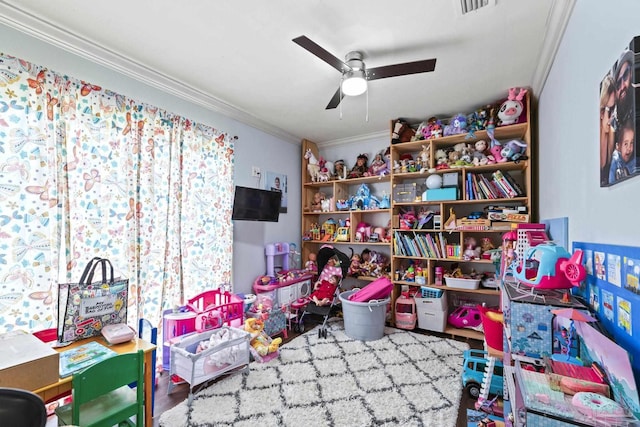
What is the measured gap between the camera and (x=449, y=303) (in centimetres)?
353

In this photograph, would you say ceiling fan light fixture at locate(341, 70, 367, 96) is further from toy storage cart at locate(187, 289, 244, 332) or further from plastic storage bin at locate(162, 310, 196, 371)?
plastic storage bin at locate(162, 310, 196, 371)

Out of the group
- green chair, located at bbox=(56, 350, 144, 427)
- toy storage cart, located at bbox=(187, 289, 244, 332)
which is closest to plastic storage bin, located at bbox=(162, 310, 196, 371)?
toy storage cart, located at bbox=(187, 289, 244, 332)

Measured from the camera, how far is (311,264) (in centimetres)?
420

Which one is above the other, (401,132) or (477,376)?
(401,132)

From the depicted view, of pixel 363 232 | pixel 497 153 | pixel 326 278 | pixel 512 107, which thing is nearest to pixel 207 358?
pixel 326 278

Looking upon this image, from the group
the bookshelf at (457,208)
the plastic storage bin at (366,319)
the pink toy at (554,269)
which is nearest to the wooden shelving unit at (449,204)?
the bookshelf at (457,208)

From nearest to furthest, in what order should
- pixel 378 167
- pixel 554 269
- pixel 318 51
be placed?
pixel 554 269
pixel 318 51
pixel 378 167

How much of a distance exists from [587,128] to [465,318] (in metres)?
2.52

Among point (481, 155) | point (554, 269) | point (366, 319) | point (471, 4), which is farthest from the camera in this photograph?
point (481, 155)

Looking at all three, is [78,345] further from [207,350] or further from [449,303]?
[449,303]

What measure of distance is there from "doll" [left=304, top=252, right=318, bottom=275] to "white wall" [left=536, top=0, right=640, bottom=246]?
9.35ft

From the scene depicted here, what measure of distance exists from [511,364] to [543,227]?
1.35m

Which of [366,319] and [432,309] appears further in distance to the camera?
[432,309]

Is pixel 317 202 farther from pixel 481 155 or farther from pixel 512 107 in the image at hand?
pixel 512 107
